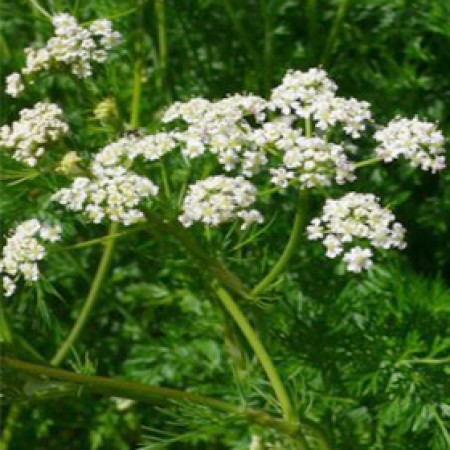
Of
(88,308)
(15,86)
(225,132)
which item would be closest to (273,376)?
(225,132)

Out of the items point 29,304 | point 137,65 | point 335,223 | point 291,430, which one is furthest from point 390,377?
point 29,304

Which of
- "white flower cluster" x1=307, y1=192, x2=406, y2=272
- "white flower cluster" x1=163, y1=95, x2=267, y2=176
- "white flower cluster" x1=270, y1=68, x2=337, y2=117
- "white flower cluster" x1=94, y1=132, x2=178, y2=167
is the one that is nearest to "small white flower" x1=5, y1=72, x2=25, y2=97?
"white flower cluster" x1=94, y1=132, x2=178, y2=167

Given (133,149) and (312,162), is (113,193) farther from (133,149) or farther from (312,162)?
(312,162)

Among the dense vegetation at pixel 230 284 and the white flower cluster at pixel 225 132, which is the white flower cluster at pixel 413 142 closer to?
the dense vegetation at pixel 230 284

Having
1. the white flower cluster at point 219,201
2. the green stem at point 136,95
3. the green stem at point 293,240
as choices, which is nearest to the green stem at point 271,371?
the green stem at point 293,240

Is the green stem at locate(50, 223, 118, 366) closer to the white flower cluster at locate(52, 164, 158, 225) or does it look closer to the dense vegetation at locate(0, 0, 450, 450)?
the dense vegetation at locate(0, 0, 450, 450)
